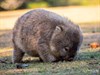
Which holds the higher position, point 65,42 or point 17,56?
point 65,42

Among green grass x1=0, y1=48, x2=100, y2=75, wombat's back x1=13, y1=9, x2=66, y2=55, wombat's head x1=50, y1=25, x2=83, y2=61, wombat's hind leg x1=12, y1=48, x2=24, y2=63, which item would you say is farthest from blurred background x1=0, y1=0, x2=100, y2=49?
wombat's head x1=50, y1=25, x2=83, y2=61

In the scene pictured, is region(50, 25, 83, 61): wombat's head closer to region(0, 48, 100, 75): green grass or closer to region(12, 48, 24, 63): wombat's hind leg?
region(0, 48, 100, 75): green grass

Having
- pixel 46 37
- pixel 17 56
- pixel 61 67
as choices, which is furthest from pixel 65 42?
pixel 17 56

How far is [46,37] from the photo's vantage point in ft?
→ 31.9

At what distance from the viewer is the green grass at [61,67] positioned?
8.45 metres

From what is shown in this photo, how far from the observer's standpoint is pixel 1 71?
29.1ft

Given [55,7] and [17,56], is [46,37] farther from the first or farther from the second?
[55,7]

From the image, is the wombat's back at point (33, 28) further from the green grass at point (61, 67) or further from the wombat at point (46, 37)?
the green grass at point (61, 67)

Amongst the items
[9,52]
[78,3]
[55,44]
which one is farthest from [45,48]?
A: [78,3]

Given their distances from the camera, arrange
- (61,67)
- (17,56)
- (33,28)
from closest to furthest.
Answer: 1. (61,67)
2. (33,28)
3. (17,56)

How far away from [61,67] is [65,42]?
0.66 metres

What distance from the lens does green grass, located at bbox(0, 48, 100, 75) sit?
8.45 meters

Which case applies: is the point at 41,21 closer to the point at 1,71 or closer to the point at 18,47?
the point at 18,47

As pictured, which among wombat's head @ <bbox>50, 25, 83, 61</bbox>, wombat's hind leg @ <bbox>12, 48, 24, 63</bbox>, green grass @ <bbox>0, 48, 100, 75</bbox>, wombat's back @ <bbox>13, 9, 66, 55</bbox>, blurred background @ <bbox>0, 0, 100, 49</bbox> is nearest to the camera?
green grass @ <bbox>0, 48, 100, 75</bbox>
